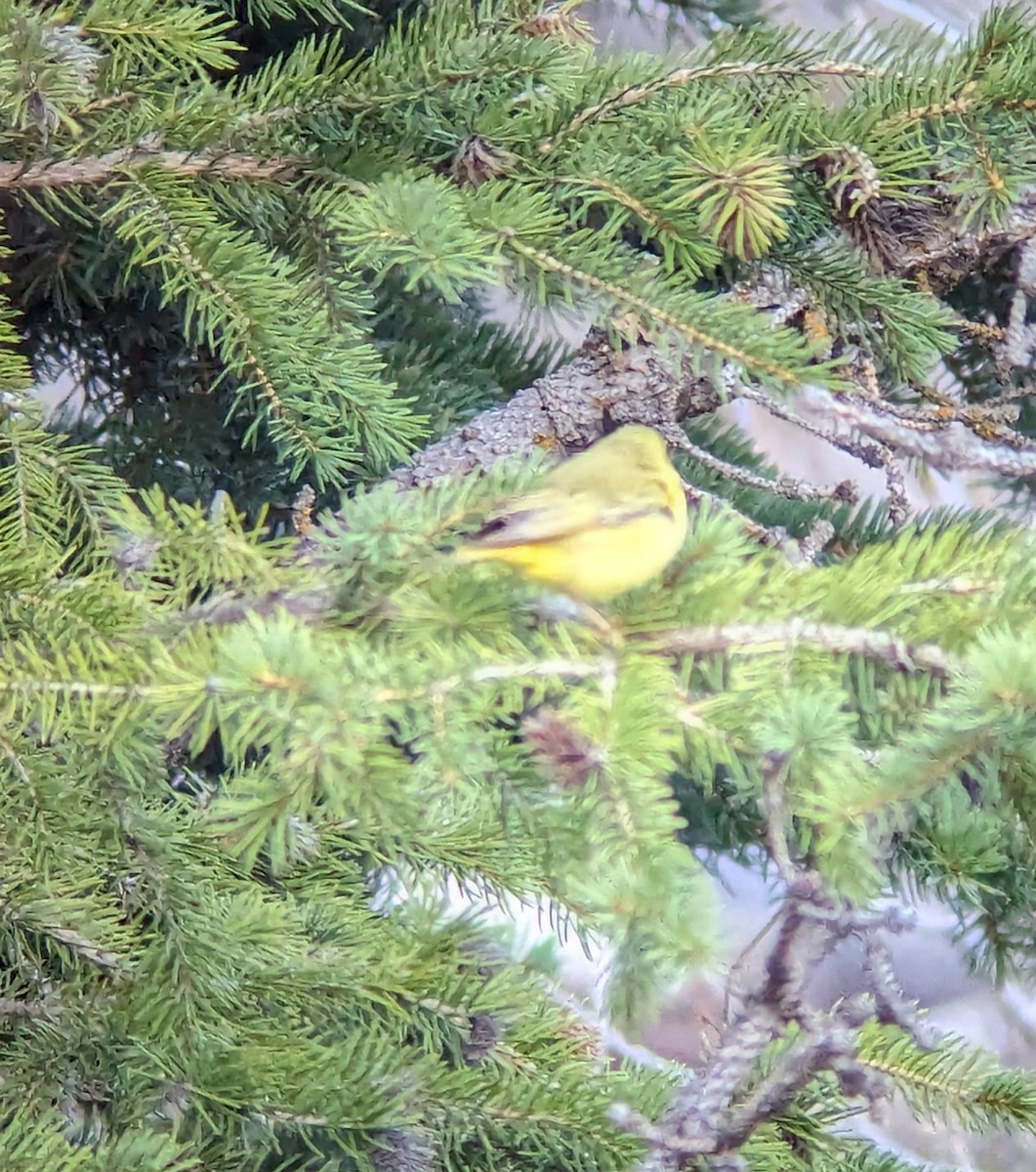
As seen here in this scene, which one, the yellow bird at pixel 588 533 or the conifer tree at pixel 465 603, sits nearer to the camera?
the conifer tree at pixel 465 603

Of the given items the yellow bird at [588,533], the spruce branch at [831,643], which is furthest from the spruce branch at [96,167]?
the spruce branch at [831,643]

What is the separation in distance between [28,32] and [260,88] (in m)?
0.12

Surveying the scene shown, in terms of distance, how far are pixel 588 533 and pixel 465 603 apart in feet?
0.27

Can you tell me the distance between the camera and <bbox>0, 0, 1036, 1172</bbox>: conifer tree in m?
0.34

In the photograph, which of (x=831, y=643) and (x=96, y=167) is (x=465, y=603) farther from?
(x=96, y=167)

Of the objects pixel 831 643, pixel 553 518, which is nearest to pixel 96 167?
pixel 553 518

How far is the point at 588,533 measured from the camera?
1.58ft

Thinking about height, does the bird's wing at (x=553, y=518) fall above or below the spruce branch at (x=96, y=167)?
below

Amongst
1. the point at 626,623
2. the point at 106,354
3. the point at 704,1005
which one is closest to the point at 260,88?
the point at 106,354

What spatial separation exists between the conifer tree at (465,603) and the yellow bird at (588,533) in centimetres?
1

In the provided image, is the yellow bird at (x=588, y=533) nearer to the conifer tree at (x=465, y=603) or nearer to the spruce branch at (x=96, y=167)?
the conifer tree at (x=465, y=603)

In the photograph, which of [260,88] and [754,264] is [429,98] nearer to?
[260,88]

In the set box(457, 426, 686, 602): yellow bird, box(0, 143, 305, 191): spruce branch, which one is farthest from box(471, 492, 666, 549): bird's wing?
box(0, 143, 305, 191): spruce branch

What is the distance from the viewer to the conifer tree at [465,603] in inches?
13.5
